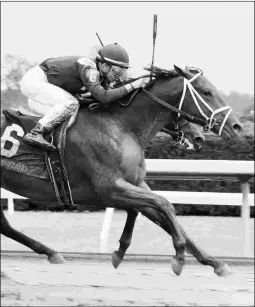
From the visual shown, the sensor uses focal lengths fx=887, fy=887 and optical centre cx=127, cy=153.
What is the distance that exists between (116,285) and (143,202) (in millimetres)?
1287

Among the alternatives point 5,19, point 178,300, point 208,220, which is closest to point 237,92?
point 5,19

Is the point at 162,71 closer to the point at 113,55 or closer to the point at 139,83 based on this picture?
the point at 139,83

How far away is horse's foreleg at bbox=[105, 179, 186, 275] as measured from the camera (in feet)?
17.6

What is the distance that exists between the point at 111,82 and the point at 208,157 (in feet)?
15.3

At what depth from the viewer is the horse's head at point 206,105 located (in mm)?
5531

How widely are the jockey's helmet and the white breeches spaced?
1.15ft

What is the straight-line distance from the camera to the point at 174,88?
5.65m

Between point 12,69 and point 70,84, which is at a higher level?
point 70,84

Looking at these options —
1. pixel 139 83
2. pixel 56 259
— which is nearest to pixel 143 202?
pixel 139 83

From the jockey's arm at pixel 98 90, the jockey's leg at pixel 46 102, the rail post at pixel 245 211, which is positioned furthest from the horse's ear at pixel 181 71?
the rail post at pixel 245 211

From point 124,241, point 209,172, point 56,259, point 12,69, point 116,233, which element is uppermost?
point 124,241

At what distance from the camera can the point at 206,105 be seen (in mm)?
5551

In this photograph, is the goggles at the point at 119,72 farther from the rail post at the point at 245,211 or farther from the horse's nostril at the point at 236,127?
the rail post at the point at 245,211

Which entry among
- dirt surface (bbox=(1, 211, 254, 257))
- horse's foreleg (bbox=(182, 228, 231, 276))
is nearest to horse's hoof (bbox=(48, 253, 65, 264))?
horse's foreleg (bbox=(182, 228, 231, 276))
